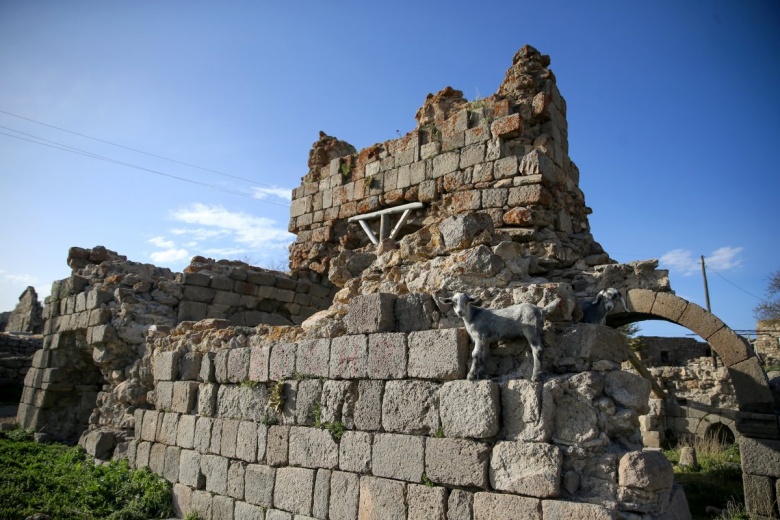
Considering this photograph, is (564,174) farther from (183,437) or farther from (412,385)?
(183,437)

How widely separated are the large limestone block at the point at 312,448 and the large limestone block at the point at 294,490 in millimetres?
94

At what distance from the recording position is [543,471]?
3.88 m

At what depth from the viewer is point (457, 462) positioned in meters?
4.34

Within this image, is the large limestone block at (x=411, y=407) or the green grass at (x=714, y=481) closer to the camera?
the large limestone block at (x=411, y=407)

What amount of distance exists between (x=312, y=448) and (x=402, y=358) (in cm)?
149

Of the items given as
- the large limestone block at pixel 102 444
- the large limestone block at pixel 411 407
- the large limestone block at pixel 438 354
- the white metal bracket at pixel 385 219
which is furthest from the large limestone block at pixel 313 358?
the large limestone block at pixel 102 444

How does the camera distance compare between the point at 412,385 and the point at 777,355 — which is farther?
the point at 777,355

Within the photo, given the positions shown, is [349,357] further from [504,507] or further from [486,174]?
[486,174]

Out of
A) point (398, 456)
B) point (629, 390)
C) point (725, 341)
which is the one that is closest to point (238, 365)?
point (398, 456)

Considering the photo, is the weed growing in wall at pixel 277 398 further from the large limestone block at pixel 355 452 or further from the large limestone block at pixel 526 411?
the large limestone block at pixel 526 411

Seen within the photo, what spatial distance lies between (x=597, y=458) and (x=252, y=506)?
3868mm

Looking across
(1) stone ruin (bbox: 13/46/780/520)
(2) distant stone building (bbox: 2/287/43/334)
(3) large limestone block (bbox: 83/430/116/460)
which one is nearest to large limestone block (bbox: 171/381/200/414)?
(1) stone ruin (bbox: 13/46/780/520)

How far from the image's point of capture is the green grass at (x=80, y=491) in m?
6.68

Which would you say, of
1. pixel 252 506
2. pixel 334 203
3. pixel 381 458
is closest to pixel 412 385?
pixel 381 458
